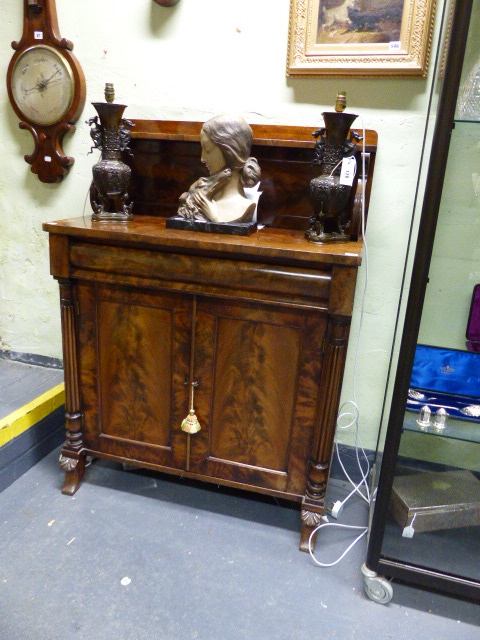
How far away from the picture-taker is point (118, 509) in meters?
1.63

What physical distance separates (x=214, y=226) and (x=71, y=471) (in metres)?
1.01

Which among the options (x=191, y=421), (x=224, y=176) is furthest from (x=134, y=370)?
(x=224, y=176)

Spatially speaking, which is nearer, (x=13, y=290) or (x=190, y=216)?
(x=190, y=216)

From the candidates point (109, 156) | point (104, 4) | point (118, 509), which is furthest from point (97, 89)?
point (118, 509)

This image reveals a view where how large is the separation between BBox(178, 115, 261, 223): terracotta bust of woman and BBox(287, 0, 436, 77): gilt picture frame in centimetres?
37

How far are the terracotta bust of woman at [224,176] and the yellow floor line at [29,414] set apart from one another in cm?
97

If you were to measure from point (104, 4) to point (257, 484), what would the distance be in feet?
5.84

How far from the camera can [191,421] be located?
1.48m

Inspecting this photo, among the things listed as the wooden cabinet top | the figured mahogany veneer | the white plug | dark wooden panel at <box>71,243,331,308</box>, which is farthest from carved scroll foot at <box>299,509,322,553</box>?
the wooden cabinet top

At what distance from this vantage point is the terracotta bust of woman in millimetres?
1400

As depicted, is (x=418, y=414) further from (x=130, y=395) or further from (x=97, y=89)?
(x=97, y=89)

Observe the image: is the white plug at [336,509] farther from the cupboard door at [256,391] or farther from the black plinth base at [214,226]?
the black plinth base at [214,226]

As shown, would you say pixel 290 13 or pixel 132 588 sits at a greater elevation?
pixel 290 13

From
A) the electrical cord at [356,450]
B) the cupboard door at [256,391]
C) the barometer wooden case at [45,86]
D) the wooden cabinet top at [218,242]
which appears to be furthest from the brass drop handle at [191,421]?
the barometer wooden case at [45,86]
